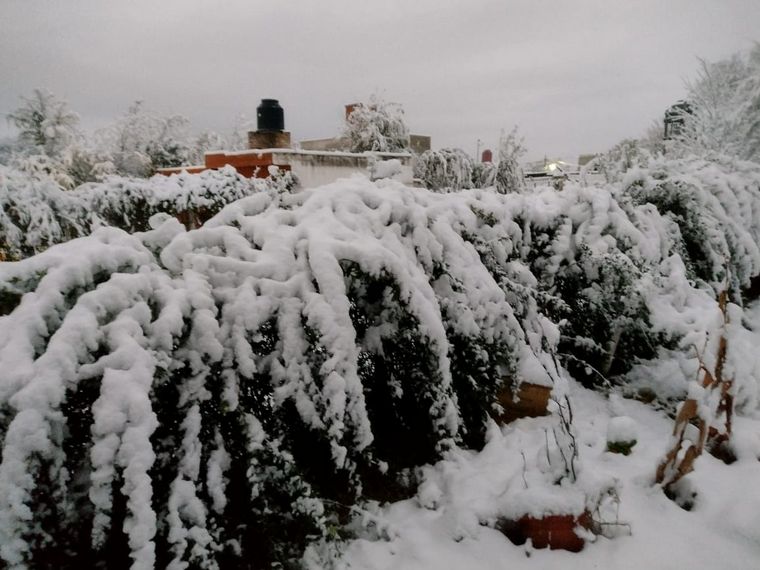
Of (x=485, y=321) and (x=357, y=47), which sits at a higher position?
(x=357, y=47)

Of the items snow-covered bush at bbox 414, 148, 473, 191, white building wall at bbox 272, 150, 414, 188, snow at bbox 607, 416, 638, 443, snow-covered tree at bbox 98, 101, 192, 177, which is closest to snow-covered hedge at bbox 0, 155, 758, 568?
snow at bbox 607, 416, 638, 443

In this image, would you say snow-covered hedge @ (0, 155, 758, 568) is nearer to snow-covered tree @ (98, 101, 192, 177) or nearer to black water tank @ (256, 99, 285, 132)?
black water tank @ (256, 99, 285, 132)

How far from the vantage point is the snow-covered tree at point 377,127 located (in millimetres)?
12328

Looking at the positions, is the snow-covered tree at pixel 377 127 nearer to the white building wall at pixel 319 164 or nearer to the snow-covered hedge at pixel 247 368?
the white building wall at pixel 319 164

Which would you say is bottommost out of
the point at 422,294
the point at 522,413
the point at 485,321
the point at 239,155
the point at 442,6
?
the point at 522,413

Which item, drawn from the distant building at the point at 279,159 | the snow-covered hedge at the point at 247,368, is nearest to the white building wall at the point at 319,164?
the distant building at the point at 279,159

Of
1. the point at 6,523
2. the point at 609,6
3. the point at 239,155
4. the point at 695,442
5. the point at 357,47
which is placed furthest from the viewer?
the point at 357,47

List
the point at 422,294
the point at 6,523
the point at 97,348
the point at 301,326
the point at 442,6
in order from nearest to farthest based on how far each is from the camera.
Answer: the point at 6,523, the point at 97,348, the point at 301,326, the point at 422,294, the point at 442,6

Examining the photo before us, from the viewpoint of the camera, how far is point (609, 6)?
21.1 metres

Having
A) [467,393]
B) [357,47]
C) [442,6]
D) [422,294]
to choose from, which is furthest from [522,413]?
[357,47]

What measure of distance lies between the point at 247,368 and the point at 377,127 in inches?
469

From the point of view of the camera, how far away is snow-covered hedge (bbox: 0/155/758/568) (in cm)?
118

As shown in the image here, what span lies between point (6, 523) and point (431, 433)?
1648mm

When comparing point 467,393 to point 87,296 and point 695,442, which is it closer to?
point 695,442
